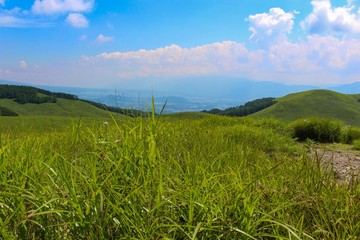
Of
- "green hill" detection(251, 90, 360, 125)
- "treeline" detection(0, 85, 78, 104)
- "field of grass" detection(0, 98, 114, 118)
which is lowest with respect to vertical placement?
"field of grass" detection(0, 98, 114, 118)

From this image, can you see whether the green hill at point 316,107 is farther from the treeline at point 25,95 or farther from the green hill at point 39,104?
the treeline at point 25,95

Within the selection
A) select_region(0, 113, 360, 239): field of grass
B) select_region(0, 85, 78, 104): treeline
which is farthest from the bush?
select_region(0, 85, 78, 104): treeline

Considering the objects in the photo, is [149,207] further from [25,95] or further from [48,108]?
[25,95]

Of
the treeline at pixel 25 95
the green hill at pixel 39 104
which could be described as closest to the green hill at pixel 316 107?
the green hill at pixel 39 104

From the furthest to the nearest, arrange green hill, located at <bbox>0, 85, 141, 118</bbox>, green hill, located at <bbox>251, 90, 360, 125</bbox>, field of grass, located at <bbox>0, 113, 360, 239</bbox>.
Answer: green hill, located at <bbox>0, 85, 141, 118</bbox>, green hill, located at <bbox>251, 90, 360, 125</bbox>, field of grass, located at <bbox>0, 113, 360, 239</bbox>

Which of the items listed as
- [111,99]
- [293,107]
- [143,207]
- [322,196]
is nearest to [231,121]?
[111,99]

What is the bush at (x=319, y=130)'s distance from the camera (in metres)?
12.6

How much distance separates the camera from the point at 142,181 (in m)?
2.75

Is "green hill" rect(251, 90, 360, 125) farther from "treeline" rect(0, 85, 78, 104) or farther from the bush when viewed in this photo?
"treeline" rect(0, 85, 78, 104)

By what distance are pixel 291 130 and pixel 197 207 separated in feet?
37.1

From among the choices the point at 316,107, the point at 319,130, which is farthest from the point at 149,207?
the point at 316,107

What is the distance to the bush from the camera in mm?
12564

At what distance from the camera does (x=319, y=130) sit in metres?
12.6

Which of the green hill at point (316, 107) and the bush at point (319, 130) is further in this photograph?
the green hill at point (316, 107)
